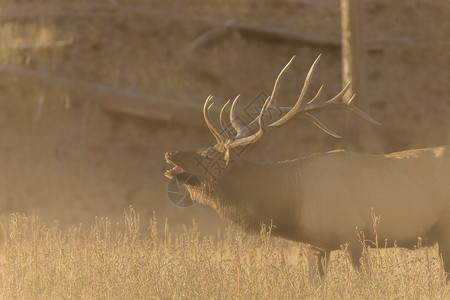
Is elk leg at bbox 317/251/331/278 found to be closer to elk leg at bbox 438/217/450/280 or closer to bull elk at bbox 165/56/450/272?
bull elk at bbox 165/56/450/272

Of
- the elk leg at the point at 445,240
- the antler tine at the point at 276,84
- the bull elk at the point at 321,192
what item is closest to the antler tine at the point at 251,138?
the bull elk at the point at 321,192

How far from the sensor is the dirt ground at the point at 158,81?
13312 mm

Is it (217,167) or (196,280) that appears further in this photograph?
(217,167)

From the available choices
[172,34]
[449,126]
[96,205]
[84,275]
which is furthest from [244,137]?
[172,34]

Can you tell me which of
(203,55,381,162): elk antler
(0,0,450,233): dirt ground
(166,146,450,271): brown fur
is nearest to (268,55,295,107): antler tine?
(203,55,381,162): elk antler

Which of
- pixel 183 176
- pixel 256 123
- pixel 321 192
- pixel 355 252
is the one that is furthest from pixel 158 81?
pixel 355 252

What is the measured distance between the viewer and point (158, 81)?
14.6m

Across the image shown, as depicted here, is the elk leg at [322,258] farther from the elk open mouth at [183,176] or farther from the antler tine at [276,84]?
the antler tine at [276,84]

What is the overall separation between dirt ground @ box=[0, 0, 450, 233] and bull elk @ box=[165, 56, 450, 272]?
529cm

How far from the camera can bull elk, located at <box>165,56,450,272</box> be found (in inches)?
257

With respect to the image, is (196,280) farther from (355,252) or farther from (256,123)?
(256,123)

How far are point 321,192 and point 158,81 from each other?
8512mm

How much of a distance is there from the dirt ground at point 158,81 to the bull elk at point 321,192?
5294 mm

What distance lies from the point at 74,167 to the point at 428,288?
361 inches
